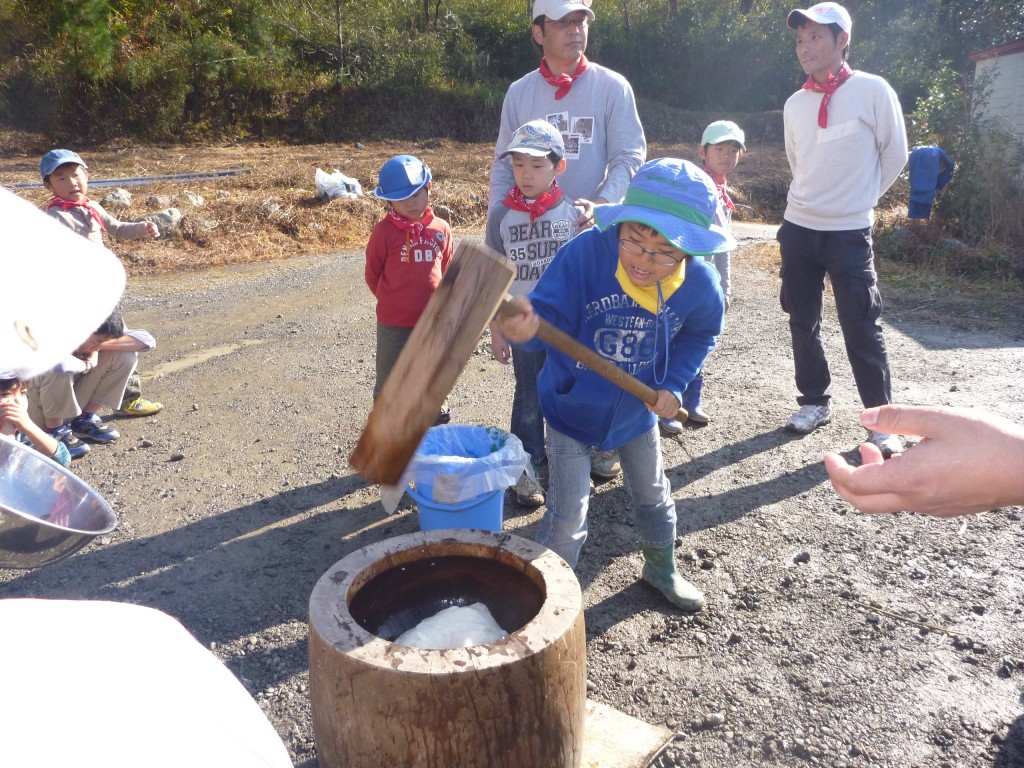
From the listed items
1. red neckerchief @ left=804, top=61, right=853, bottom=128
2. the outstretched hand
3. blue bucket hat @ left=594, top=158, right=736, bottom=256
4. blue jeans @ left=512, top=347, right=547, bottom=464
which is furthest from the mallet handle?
red neckerchief @ left=804, top=61, right=853, bottom=128

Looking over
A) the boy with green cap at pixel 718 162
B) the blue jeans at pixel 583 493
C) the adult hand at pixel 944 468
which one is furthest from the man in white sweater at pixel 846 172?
the adult hand at pixel 944 468

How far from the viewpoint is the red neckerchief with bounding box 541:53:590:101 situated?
148 inches

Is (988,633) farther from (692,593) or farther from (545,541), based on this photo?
(545,541)

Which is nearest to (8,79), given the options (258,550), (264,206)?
(264,206)

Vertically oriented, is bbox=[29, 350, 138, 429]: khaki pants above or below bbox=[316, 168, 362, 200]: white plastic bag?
below

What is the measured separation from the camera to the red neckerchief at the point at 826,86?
4215 mm

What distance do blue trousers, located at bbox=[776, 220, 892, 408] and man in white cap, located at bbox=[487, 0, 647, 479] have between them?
4.04 feet

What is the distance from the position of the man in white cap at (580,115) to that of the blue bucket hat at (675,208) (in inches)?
41.6

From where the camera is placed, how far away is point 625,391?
9.00 ft

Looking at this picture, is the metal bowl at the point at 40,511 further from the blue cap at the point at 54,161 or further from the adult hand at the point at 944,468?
the blue cap at the point at 54,161

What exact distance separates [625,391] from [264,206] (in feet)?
32.2

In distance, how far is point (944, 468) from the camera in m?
1.52

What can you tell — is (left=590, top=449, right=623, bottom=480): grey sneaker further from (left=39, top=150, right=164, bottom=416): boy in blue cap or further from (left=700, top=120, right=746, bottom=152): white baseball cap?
(left=39, top=150, right=164, bottom=416): boy in blue cap

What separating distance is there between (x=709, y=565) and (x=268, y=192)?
35.4 ft
